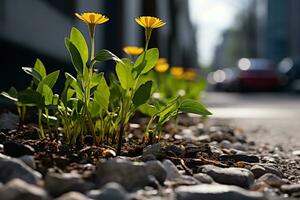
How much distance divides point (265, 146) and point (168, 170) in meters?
1.97

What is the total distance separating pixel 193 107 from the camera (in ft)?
8.94

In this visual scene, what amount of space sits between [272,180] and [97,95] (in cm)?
92

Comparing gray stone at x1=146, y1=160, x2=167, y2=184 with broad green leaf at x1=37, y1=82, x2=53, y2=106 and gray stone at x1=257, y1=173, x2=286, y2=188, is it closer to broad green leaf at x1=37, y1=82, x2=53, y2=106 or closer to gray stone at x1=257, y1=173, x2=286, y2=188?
gray stone at x1=257, y1=173, x2=286, y2=188

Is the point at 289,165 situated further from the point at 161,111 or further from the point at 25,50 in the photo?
the point at 25,50

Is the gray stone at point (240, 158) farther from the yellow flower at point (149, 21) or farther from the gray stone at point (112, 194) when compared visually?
the gray stone at point (112, 194)

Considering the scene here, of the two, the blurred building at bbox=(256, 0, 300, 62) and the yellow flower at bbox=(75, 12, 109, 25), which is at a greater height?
the blurred building at bbox=(256, 0, 300, 62)

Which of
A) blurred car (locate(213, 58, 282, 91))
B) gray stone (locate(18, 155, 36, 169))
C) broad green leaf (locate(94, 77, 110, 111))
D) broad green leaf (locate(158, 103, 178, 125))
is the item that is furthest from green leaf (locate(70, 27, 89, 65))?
blurred car (locate(213, 58, 282, 91))

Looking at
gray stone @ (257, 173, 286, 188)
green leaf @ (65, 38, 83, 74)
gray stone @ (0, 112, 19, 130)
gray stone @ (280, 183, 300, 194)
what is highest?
green leaf @ (65, 38, 83, 74)

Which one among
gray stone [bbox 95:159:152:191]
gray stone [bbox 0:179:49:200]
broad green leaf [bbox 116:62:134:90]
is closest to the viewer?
gray stone [bbox 0:179:49:200]

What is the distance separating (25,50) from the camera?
7523mm

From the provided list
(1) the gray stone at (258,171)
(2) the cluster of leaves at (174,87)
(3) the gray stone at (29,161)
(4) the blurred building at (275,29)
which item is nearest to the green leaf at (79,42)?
(3) the gray stone at (29,161)

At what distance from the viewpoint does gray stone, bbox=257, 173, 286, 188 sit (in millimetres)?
2336

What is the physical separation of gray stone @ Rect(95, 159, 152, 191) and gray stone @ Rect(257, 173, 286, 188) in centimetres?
55

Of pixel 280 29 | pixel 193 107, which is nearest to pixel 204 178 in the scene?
pixel 193 107
